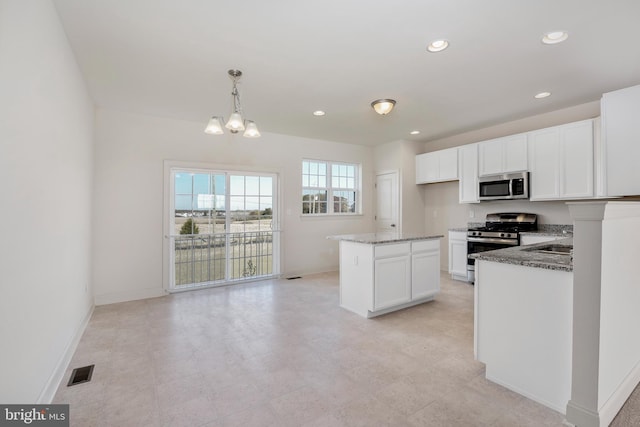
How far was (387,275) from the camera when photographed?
11.5 feet

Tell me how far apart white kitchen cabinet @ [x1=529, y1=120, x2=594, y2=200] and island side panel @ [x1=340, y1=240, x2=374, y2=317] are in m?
2.86

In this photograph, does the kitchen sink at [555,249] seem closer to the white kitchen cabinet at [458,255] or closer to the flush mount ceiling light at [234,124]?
the white kitchen cabinet at [458,255]

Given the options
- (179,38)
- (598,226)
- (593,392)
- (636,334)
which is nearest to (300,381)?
(593,392)

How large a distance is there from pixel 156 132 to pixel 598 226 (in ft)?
16.6

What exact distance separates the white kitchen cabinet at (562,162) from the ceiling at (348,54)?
405 millimetres

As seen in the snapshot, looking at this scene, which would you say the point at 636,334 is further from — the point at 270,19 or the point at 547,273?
the point at 270,19

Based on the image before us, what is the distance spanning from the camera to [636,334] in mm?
2170

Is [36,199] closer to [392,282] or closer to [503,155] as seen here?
[392,282]

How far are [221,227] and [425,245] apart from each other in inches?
127

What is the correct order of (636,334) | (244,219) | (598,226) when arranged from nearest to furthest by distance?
(598,226), (636,334), (244,219)

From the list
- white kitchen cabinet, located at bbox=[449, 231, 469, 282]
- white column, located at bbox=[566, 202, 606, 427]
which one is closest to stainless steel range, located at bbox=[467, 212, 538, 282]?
white kitchen cabinet, located at bbox=[449, 231, 469, 282]

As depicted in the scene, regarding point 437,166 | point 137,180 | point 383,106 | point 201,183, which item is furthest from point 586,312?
point 137,180

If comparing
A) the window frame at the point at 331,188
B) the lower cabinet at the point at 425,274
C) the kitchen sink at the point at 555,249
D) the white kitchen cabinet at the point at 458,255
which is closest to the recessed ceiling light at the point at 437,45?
the kitchen sink at the point at 555,249

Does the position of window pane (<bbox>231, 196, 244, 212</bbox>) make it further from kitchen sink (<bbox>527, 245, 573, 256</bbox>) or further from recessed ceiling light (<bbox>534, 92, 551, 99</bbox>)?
recessed ceiling light (<bbox>534, 92, 551, 99</bbox>)
